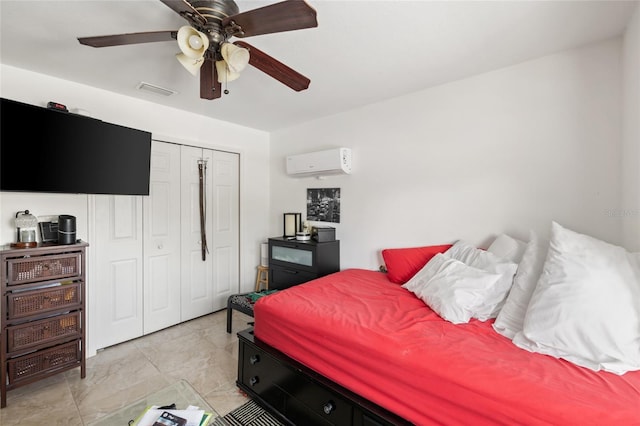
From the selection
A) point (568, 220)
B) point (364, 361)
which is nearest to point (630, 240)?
point (568, 220)

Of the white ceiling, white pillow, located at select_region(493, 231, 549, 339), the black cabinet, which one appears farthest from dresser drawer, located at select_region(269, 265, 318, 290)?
the white ceiling

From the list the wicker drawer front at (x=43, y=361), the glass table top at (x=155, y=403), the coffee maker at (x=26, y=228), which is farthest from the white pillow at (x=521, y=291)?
the coffee maker at (x=26, y=228)

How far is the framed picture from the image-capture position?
3.23 metres

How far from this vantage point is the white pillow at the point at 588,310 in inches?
45.6

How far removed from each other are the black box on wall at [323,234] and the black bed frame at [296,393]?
1273mm

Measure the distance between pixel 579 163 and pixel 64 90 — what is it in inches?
158

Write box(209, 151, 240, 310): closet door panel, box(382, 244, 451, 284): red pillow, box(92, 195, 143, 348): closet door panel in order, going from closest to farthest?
box(382, 244, 451, 284): red pillow, box(92, 195, 143, 348): closet door panel, box(209, 151, 240, 310): closet door panel

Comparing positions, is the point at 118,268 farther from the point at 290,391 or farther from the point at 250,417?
the point at 290,391

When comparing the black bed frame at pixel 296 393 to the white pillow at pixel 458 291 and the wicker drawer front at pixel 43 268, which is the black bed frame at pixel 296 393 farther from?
the wicker drawer front at pixel 43 268

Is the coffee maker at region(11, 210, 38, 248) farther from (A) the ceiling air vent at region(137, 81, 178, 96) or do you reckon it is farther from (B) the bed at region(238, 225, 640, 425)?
(B) the bed at region(238, 225, 640, 425)

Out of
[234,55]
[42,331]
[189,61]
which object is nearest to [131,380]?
[42,331]

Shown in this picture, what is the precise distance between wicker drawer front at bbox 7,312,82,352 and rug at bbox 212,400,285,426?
139cm

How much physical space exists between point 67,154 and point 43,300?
1.07 m

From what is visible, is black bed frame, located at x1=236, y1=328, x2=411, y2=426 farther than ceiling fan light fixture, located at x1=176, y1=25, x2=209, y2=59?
Yes
